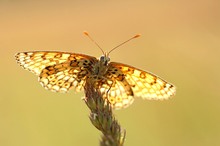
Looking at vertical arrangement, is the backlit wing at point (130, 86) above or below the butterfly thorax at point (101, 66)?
below

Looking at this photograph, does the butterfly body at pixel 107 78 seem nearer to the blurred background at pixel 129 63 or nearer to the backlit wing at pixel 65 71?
the backlit wing at pixel 65 71

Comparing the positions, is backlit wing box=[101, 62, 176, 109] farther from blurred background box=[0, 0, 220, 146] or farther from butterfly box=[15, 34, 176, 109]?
blurred background box=[0, 0, 220, 146]

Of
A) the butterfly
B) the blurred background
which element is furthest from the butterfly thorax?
the blurred background

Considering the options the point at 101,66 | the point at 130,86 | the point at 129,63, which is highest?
the point at 129,63

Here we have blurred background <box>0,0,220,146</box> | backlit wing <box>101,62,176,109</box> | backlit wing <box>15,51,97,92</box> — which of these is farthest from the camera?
blurred background <box>0,0,220,146</box>

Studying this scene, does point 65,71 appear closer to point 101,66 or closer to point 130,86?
point 101,66

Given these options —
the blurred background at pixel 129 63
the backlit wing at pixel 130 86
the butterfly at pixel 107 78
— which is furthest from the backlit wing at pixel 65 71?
the blurred background at pixel 129 63

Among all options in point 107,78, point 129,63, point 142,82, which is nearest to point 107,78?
point 107,78
